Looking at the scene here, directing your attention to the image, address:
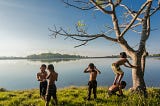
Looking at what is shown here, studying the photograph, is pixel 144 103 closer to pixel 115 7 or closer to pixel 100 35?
pixel 100 35

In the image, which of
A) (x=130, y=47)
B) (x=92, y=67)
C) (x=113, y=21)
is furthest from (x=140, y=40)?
(x=92, y=67)

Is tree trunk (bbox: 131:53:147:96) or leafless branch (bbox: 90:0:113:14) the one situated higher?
leafless branch (bbox: 90:0:113:14)

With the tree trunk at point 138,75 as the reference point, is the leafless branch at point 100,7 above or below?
above

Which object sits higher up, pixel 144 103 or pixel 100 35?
pixel 100 35

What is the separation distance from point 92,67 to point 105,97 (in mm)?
2125

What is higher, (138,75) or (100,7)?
(100,7)

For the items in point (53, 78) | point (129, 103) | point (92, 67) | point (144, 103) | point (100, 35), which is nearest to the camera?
point (144, 103)

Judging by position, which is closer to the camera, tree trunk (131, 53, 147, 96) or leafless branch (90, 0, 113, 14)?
tree trunk (131, 53, 147, 96)

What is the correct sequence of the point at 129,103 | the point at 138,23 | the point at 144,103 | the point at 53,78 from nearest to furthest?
the point at 144,103 → the point at 129,103 → the point at 53,78 → the point at 138,23

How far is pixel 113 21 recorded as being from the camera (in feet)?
71.1

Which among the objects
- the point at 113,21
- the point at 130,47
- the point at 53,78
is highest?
the point at 113,21

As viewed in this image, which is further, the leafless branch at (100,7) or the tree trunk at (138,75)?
the leafless branch at (100,7)

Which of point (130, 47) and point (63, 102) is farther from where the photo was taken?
point (130, 47)

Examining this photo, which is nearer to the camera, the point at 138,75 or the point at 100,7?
the point at 138,75
